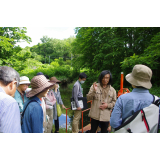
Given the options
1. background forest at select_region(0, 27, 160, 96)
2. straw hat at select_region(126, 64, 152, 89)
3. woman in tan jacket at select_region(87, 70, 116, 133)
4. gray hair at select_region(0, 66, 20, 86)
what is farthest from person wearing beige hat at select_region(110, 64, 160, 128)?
background forest at select_region(0, 27, 160, 96)

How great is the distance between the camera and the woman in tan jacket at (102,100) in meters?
2.70

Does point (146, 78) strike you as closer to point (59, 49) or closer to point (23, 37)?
point (23, 37)

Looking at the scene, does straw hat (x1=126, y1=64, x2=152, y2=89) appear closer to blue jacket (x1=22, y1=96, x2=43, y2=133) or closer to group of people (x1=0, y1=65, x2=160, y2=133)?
group of people (x1=0, y1=65, x2=160, y2=133)

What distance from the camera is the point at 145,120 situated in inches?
57.5

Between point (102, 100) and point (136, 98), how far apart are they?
4.10 ft

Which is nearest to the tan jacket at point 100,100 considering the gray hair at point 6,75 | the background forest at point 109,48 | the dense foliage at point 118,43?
the gray hair at point 6,75

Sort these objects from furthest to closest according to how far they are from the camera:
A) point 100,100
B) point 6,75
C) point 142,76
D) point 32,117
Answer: point 100,100 < point 142,76 < point 32,117 < point 6,75

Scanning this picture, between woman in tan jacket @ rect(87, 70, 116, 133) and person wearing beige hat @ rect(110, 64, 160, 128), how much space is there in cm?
106

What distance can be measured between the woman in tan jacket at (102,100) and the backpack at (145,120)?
1.20 m

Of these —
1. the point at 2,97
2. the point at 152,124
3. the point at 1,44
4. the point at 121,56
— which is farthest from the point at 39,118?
the point at 1,44

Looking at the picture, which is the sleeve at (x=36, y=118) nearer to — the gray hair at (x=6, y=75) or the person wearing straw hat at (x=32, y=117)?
the person wearing straw hat at (x=32, y=117)

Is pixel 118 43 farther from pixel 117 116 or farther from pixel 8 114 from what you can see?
pixel 8 114

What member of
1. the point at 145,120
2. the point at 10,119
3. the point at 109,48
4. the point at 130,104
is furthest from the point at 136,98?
the point at 109,48

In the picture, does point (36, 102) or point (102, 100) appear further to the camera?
point (102, 100)
